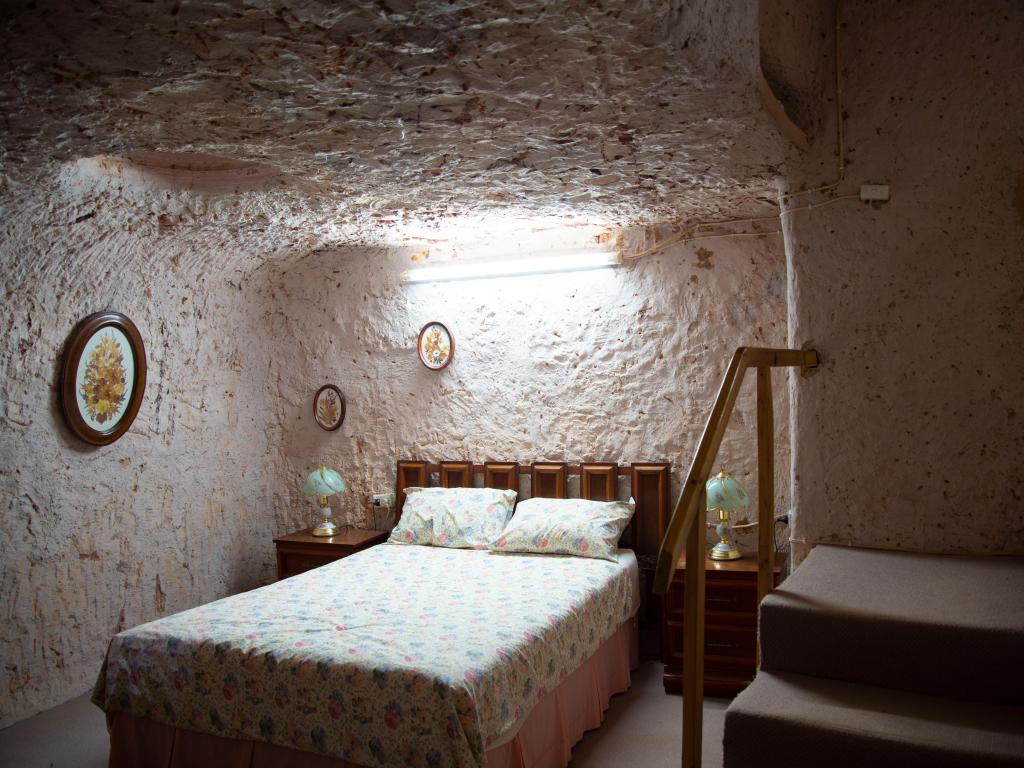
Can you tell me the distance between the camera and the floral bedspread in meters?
2.56

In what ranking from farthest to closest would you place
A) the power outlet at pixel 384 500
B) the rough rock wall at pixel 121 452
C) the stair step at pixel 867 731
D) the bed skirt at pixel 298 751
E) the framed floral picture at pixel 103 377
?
the power outlet at pixel 384 500 → the framed floral picture at pixel 103 377 → the rough rock wall at pixel 121 452 → the bed skirt at pixel 298 751 → the stair step at pixel 867 731

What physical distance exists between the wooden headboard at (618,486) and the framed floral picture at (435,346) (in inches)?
23.9

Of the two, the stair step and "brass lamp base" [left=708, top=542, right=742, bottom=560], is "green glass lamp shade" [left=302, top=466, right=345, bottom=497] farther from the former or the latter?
the stair step

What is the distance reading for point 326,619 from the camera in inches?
125

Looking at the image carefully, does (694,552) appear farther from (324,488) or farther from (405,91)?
(324,488)

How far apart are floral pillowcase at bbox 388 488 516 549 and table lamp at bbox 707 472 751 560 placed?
3.83ft

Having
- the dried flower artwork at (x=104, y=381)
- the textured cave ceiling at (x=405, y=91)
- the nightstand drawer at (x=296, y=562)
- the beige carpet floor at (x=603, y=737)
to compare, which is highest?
the textured cave ceiling at (x=405, y=91)

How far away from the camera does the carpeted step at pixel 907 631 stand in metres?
2.06

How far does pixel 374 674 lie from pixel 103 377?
2.37 m

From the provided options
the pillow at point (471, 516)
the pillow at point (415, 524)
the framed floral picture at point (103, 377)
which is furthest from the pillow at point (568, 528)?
the framed floral picture at point (103, 377)

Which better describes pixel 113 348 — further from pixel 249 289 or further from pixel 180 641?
pixel 180 641

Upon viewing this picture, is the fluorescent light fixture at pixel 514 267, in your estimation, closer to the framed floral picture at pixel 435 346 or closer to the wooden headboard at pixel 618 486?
the framed floral picture at pixel 435 346

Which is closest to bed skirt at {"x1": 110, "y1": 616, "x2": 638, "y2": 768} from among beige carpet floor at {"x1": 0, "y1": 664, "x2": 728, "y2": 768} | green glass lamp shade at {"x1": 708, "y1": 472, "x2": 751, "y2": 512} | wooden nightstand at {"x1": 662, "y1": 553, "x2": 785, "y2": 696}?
beige carpet floor at {"x1": 0, "y1": 664, "x2": 728, "y2": 768}

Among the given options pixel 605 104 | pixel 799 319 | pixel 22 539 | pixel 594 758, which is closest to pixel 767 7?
pixel 605 104
